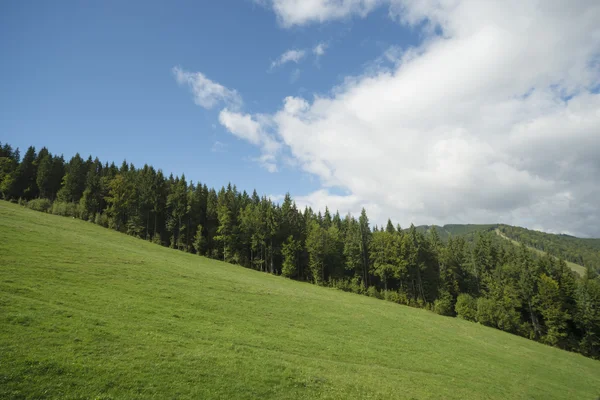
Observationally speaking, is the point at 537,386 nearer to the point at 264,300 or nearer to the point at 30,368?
the point at 264,300

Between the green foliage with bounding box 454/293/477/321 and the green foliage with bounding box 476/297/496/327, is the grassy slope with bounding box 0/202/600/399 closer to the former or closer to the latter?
the green foliage with bounding box 476/297/496/327

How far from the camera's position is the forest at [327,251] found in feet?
257

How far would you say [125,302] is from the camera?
2780cm

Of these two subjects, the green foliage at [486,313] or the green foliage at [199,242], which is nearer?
the green foliage at [486,313]

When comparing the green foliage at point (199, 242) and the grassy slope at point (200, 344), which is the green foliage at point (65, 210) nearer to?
the green foliage at point (199, 242)

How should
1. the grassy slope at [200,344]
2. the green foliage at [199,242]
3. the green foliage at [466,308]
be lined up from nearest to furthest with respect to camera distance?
1. the grassy slope at [200,344]
2. the green foliage at [466,308]
3. the green foliage at [199,242]

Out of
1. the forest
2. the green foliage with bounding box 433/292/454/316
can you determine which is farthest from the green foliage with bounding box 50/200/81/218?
the green foliage with bounding box 433/292/454/316

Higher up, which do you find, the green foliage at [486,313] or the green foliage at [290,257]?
the green foliage at [290,257]

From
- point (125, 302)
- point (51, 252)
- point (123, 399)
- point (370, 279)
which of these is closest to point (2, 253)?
point (51, 252)

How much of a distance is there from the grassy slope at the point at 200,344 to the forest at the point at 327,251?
3171 centimetres

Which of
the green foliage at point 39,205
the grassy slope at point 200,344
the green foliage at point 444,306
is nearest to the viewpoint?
the grassy slope at point 200,344

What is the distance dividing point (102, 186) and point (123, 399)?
4157 inches

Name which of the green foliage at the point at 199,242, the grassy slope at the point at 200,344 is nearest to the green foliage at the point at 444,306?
the grassy slope at the point at 200,344

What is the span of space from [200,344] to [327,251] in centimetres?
7136
